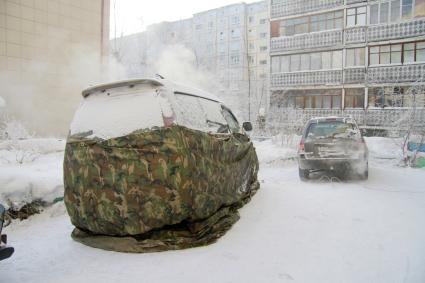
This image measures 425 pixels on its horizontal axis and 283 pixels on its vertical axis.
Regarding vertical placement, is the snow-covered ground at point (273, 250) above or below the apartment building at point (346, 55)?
below

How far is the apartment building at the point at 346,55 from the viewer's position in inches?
808

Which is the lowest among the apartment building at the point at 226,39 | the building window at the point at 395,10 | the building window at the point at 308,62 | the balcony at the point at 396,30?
the building window at the point at 308,62

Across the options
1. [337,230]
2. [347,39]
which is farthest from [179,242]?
[347,39]

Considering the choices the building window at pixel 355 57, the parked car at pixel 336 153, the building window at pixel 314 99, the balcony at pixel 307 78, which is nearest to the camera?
the parked car at pixel 336 153

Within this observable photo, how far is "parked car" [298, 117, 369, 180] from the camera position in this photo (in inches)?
291

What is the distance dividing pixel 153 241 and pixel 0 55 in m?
10.7

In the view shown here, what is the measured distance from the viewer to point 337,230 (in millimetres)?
4129

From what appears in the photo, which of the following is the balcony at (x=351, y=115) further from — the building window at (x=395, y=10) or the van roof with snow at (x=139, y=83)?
the van roof with snow at (x=139, y=83)

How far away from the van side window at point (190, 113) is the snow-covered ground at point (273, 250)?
4.34 feet

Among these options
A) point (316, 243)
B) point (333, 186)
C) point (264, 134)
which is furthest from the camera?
point (264, 134)

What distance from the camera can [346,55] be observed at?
22.8m

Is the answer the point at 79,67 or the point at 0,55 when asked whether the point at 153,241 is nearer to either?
the point at 0,55

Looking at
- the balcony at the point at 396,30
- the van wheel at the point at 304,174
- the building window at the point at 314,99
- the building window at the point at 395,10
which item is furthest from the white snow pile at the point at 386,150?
the building window at the point at 395,10

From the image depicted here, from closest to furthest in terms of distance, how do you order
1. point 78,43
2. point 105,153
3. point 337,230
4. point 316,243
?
1. point 105,153
2. point 316,243
3. point 337,230
4. point 78,43
